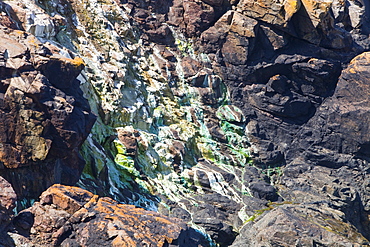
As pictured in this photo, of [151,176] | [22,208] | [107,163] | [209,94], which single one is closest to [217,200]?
[151,176]

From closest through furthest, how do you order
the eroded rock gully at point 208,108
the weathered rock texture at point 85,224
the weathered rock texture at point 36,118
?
1. the weathered rock texture at point 85,224
2. the weathered rock texture at point 36,118
3. the eroded rock gully at point 208,108

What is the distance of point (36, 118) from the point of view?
3139 centimetres

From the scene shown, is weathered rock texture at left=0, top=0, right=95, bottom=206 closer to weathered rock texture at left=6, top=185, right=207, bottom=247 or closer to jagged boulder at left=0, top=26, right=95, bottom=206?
jagged boulder at left=0, top=26, right=95, bottom=206

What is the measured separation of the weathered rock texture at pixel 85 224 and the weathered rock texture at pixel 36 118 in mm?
3695

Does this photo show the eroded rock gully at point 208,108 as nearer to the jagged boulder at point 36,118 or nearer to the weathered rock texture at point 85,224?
the jagged boulder at point 36,118

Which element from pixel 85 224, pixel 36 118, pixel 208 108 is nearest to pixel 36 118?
pixel 36 118

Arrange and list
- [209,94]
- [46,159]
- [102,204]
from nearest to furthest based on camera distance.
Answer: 1. [102,204]
2. [46,159]
3. [209,94]

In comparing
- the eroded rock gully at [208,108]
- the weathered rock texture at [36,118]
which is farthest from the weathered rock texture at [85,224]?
the eroded rock gully at [208,108]

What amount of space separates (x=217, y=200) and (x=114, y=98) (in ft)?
35.3

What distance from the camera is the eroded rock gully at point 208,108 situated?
3341cm

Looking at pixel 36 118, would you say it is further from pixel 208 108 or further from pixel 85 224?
pixel 208 108

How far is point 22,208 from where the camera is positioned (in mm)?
30109

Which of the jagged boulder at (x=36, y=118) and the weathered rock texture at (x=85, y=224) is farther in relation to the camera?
the jagged boulder at (x=36, y=118)

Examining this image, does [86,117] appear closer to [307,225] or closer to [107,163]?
[107,163]
